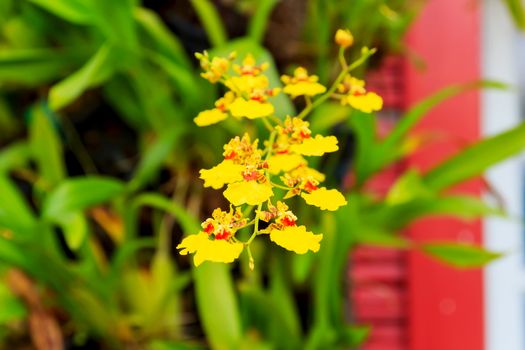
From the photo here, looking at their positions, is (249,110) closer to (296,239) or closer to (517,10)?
(296,239)

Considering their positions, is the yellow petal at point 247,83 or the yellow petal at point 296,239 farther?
the yellow petal at point 247,83

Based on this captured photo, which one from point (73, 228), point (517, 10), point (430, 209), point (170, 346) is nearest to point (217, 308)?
point (170, 346)

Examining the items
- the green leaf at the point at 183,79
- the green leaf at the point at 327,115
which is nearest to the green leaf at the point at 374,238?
the green leaf at the point at 327,115

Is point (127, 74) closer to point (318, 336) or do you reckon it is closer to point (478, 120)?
point (318, 336)

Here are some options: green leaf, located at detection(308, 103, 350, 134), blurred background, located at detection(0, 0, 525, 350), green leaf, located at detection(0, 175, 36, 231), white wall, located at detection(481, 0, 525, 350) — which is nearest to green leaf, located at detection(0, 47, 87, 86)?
blurred background, located at detection(0, 0, 525, 350)

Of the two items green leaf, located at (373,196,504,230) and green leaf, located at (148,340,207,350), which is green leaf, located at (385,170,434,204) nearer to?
green leaf, located at (373,196,504,230)

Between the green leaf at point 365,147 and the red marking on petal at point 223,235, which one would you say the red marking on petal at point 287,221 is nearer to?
the red marking on petal at point 223,235
